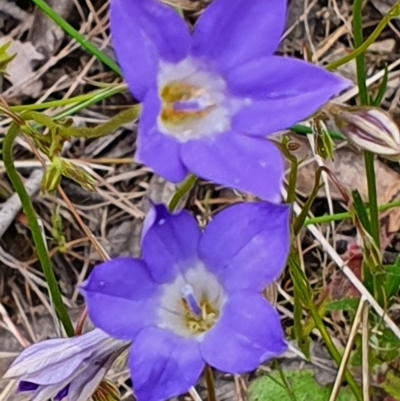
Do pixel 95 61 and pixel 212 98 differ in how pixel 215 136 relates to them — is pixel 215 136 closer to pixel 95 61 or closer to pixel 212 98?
pixel 212 98

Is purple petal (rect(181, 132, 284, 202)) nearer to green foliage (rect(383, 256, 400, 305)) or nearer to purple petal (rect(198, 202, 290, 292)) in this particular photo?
purple petal (rect(198, 202, 290, 292))

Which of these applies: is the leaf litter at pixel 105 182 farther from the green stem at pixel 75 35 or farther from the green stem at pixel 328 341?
the green stem at pixel 328 341

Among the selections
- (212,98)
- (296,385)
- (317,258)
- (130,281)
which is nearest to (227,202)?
(317,258)

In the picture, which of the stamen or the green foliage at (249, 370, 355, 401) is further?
the green foliage at (249, 370, 355, 401)

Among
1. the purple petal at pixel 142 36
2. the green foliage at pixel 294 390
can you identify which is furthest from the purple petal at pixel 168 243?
the green foliage at pixel 294 390

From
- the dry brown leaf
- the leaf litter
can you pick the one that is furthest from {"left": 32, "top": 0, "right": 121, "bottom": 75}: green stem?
the dry brown leaf

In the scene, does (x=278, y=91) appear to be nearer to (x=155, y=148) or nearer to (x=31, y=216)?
(x=155, y=148)

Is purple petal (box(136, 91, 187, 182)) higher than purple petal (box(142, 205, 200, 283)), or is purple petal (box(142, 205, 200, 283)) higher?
purple petal (box(136, 91, 187, 182))
